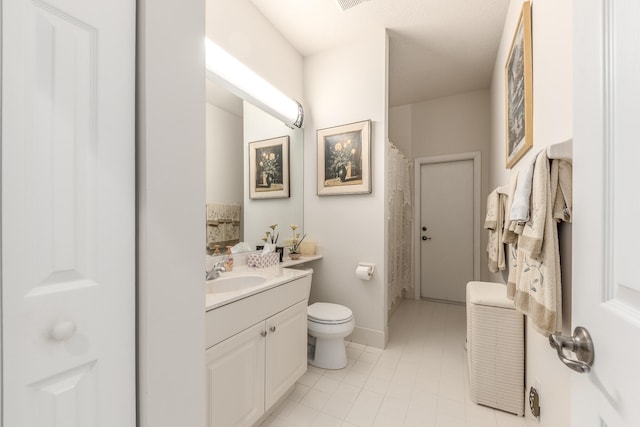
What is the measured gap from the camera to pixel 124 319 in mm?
610

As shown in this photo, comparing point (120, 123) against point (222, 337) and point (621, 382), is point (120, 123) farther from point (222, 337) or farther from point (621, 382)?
point (621, 382)

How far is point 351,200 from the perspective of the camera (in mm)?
2402

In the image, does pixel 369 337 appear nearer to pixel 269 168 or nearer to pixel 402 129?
pixel 269 168

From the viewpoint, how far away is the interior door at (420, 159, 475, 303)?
11.1ft

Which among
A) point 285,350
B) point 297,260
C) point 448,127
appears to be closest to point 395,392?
point 285,350

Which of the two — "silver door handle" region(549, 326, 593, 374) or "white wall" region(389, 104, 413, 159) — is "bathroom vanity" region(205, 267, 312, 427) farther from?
"white wall" region(389, 104, 413, 159)

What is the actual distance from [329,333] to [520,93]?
203 cm

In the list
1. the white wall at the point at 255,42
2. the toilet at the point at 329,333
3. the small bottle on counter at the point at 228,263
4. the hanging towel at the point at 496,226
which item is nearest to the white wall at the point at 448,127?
the hanging towel at the point at 496,226

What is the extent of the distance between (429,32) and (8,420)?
3.13 metres

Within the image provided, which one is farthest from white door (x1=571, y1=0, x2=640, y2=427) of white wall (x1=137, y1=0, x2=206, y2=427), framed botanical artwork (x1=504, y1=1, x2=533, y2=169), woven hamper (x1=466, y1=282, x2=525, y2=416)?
woven hamper (x1=466, y1=282, x2=525, y2=416)

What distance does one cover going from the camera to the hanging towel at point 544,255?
0.91m

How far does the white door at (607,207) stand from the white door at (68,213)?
0.96m

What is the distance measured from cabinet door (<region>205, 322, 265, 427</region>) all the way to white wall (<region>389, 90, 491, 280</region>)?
10.1 feet

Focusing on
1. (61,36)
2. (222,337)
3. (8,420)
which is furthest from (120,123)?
(222,337)
